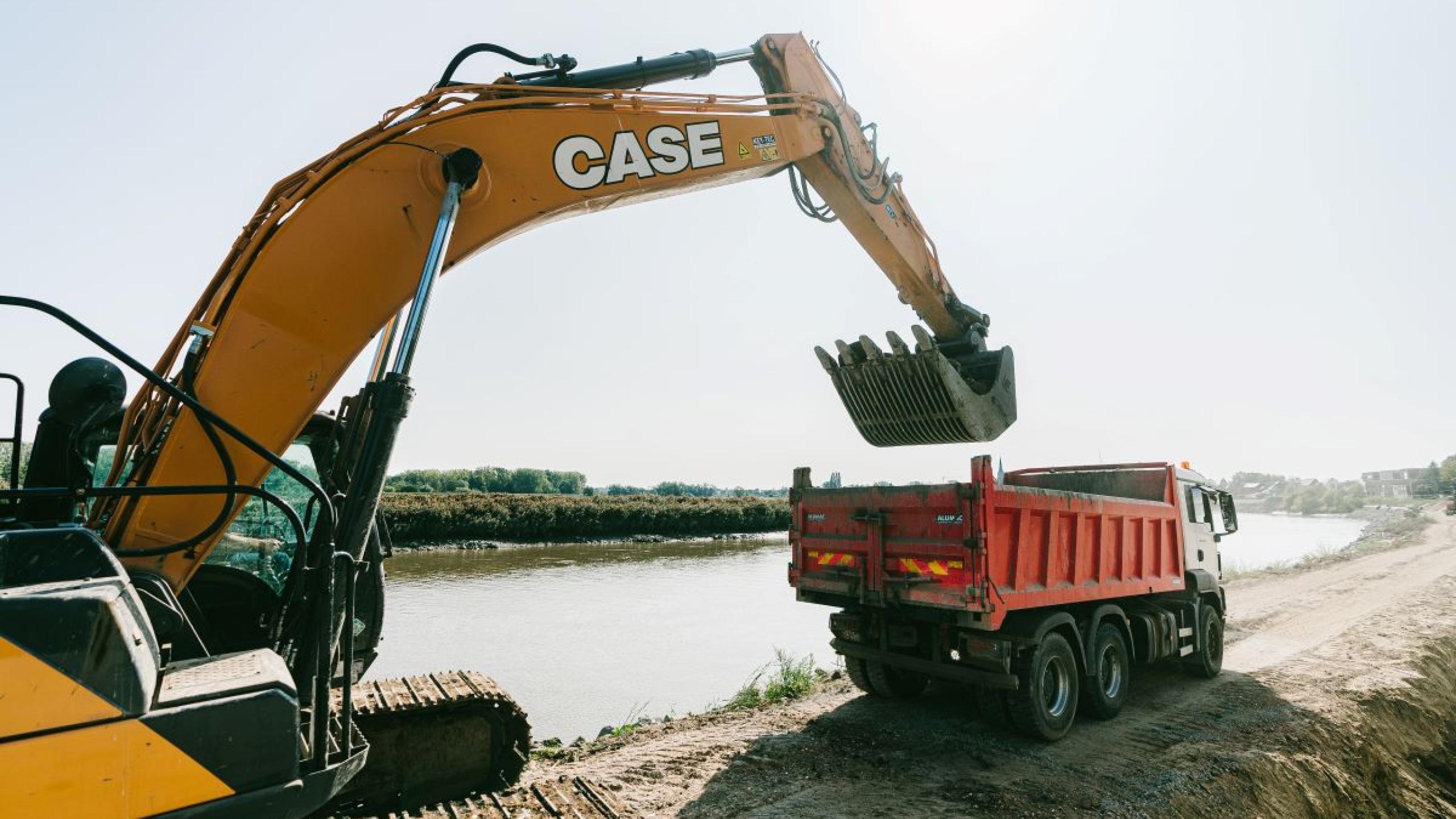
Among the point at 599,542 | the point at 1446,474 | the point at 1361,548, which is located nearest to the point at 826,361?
the point at 599,542

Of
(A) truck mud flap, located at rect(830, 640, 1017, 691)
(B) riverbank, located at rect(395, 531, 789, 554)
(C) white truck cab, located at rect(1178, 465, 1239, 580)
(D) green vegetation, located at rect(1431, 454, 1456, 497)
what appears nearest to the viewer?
(A) truck mud flap, located at rect(830, 640, 1017, 691)

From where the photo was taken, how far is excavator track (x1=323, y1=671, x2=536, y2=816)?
4.69 metres

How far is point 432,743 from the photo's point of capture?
16.1 ft

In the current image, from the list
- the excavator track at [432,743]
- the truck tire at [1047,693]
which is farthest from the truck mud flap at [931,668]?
the excavator track at [432,743]

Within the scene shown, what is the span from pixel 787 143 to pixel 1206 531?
715 cm

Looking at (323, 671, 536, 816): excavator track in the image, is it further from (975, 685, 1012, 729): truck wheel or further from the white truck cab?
the white truck cab

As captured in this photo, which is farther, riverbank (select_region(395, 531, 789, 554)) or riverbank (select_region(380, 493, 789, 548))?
riverbank (select_region(380, 493, 789, 548))

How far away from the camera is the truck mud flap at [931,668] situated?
226 inches

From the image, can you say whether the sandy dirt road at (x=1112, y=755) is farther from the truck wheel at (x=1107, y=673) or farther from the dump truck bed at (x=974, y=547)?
the dump truck bed at (x=974, y=547)

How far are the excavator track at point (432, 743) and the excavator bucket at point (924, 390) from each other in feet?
12.7

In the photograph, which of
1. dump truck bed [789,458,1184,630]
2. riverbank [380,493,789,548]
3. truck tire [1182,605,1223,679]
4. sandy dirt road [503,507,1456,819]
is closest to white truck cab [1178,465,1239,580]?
truck tire [1182,605,1223,679]

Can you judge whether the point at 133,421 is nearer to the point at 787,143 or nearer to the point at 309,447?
the point at 309,447

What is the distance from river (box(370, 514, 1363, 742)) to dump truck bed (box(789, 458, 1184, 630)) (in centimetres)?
281

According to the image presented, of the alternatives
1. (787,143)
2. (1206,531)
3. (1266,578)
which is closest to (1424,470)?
(1266,578)
